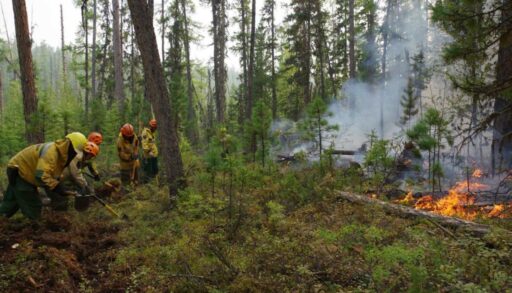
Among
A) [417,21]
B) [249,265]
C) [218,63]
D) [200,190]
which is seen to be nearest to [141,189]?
[200,190]

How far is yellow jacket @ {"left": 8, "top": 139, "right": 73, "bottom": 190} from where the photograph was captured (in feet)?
19.6

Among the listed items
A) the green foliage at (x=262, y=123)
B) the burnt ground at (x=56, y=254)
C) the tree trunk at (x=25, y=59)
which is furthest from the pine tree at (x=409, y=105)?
the burnt ground at (x=56, y=254)

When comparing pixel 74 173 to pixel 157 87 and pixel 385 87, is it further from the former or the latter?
→ pixel 385 87

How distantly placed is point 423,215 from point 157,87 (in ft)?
19.6

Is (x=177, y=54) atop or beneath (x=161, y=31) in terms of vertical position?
beneath

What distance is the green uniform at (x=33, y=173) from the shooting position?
6020 mm

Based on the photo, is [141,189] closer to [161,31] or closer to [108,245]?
[108,245]

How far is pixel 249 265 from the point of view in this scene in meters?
4.58

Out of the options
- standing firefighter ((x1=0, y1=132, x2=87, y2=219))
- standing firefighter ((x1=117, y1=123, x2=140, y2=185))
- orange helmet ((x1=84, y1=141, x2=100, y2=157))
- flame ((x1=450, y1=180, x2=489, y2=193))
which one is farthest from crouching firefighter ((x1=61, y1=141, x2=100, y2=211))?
flame ((x1=450, y1=180, x2=489, y2=193))

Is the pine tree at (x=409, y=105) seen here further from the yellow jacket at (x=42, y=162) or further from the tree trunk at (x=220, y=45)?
the yellow jacket at (x=42, y=162)

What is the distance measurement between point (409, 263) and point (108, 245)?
456 centimetres

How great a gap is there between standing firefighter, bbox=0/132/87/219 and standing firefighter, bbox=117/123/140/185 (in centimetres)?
337

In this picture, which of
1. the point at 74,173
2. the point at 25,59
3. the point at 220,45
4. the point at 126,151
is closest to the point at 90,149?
the point at 74,173

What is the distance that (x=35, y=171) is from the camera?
6121mm
